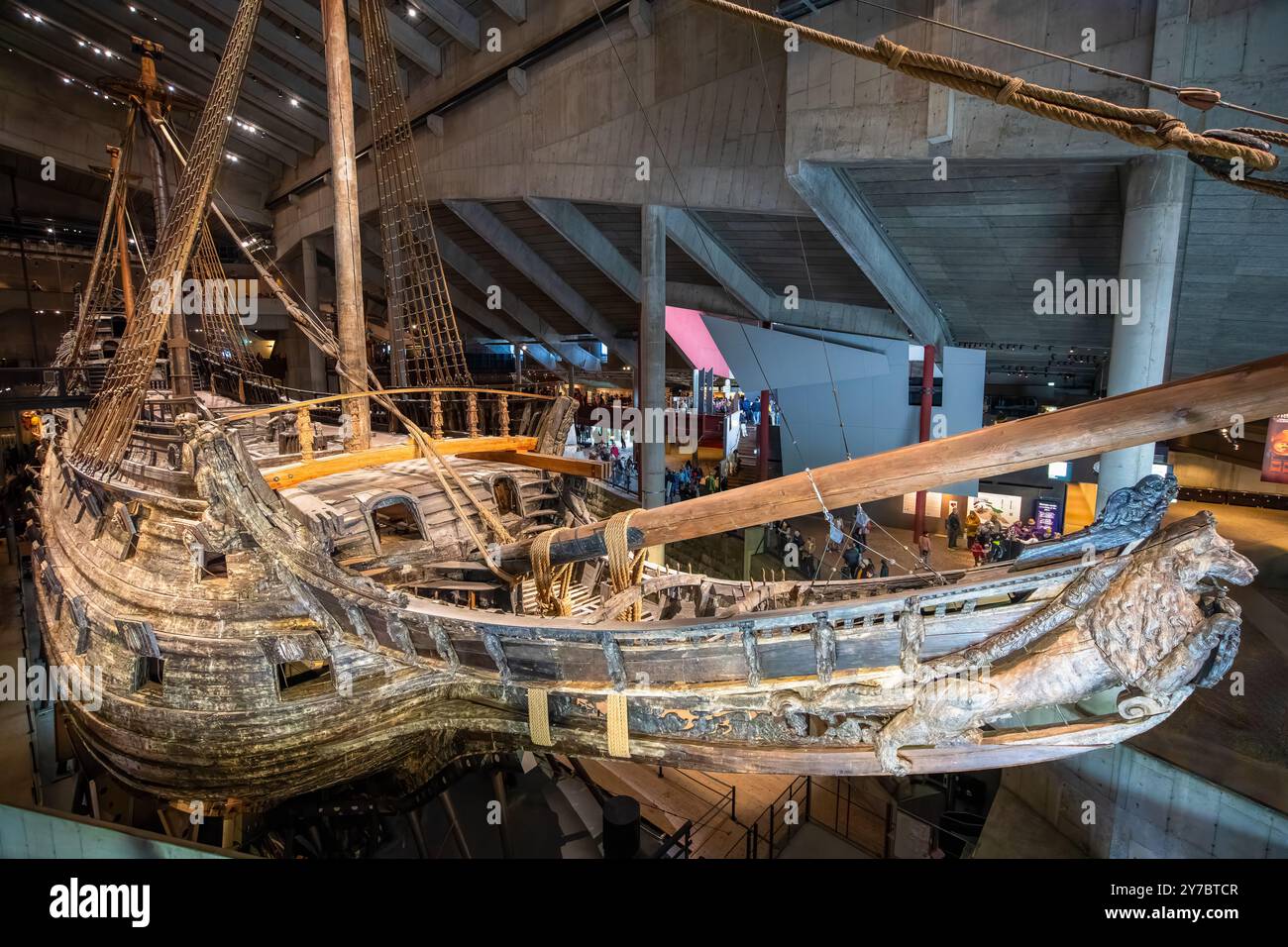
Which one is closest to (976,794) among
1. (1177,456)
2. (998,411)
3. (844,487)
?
(844,487)

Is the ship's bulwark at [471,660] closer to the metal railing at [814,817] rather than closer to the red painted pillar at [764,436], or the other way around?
the metal railing at [814,817]

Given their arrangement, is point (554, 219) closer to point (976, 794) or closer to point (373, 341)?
point (976, 794)

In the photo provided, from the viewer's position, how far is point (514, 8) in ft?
37.5

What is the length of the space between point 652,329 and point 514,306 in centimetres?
1151

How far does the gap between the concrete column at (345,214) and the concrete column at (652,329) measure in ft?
16.7

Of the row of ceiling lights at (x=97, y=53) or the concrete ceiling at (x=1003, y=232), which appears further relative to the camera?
the row of ceiling lights at (x=97, y=53)

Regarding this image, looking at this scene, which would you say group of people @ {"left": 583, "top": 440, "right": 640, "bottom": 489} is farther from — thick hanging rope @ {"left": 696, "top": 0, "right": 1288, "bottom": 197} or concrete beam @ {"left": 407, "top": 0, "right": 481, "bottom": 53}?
thick hanging rope @ {"left": 696, "top": 0, "right": 1288, "bottom": 197}

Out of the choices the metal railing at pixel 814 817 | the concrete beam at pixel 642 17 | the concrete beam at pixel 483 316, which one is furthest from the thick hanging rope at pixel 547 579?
the concrete beam at pixel 483 316

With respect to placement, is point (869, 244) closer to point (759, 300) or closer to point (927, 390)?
point (927, 390)

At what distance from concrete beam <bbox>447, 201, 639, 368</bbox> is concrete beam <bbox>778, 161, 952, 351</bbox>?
517 cm

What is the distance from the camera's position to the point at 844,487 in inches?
118

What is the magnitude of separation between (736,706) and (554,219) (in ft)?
39.6

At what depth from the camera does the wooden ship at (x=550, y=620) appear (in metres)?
2.64

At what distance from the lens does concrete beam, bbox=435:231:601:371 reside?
18.7 meters
